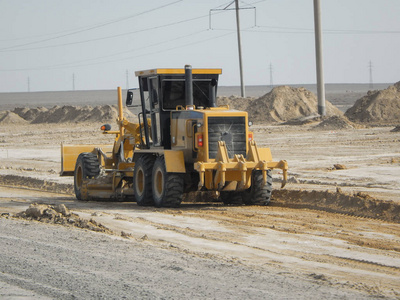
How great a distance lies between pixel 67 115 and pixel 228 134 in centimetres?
4982

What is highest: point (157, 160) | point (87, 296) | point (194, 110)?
point (194, 110)

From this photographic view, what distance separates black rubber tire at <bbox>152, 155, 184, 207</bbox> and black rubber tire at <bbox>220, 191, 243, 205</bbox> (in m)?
1.47

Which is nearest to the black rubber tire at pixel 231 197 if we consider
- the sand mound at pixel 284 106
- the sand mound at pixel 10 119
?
the sand mound at pixel 284 106

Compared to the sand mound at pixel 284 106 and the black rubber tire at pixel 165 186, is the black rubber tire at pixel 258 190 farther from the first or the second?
the sand mound at pixel 284 106

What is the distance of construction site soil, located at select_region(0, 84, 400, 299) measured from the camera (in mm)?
8102

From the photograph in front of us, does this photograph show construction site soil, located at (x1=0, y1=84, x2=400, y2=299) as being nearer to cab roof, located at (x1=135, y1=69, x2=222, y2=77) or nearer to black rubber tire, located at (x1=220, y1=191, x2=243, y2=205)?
black rubber tire, located at (x1=220, y1=191, x2=243, y2=205)

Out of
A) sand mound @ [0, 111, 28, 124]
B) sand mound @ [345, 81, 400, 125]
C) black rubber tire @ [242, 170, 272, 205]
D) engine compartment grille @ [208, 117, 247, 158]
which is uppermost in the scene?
sand mound @ [0, 111, 28, 124]

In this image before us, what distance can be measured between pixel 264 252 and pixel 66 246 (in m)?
2.62

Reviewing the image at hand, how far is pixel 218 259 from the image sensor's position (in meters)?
9.55

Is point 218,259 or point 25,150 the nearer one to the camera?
point 218,259

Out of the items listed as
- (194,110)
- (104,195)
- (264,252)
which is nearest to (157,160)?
(194,110)

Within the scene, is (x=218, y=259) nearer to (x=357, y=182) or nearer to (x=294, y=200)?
(x=294, y=200)

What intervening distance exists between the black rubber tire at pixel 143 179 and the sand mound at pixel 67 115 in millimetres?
43050

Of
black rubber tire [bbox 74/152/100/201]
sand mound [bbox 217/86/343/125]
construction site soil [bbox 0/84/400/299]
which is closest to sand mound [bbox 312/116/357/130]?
sand mound [bbox 217/86/343/125]
